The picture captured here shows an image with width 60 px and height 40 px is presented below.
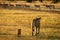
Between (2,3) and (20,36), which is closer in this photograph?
(20,36)

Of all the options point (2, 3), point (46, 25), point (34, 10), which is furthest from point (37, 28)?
point (2, 3)

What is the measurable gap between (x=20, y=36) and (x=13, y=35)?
281 millimetres

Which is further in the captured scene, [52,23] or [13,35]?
[52,23]

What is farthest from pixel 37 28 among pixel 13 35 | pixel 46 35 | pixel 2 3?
pixel 2 3

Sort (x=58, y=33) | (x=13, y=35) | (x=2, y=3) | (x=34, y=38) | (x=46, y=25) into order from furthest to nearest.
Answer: (x=2, y=3) < (x=46, y=25) < (x=58, y=33) < (x=13, y=35) < (x=34, y=38)

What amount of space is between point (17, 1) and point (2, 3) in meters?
1.27

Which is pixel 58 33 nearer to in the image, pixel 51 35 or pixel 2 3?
pixel 51 35

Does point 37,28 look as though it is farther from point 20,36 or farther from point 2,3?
point 2,3

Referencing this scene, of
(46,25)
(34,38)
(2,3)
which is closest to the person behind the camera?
(34,38)

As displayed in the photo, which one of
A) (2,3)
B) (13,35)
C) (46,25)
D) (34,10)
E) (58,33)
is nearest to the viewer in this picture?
(13,35)

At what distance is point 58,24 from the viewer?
902 cm

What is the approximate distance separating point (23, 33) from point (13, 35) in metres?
0.39

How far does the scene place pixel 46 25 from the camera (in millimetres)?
8742

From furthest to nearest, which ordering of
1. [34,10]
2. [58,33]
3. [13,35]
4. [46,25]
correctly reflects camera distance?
[34,10], [46,25], [58,33], [13,35]
